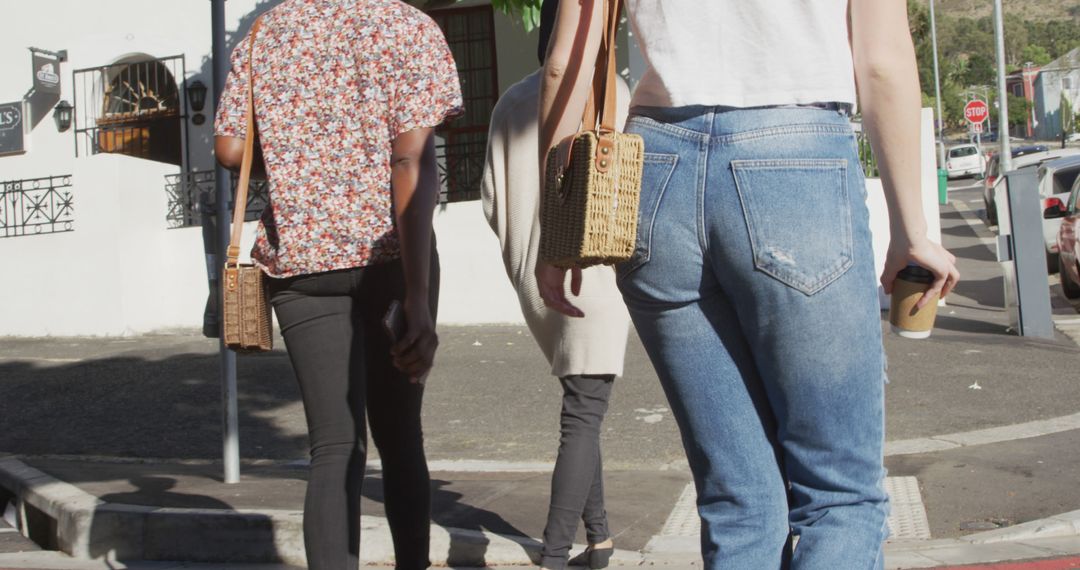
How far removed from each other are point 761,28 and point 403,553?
5.96ft

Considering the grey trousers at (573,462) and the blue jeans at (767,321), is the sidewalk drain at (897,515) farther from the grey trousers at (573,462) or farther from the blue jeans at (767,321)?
the blue jeans at (767,321)

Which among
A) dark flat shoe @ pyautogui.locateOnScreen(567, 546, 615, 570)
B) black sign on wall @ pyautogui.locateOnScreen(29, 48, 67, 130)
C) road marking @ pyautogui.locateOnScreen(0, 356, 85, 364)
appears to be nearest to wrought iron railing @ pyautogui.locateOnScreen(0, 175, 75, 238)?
black sign on wall @ pyautogui.locateOnScreen(29, 48, 67, 130)

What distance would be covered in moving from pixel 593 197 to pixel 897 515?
3.30 m

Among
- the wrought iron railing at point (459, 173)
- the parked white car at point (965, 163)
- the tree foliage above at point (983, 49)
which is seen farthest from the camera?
the tree foliage above at point (983, 49)

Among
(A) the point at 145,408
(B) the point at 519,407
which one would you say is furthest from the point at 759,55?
(A) the point at 145,408

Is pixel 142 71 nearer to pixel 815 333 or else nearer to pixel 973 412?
pixel 973 412

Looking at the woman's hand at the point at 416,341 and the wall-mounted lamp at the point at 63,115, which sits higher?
the wall-mounted lamp at the point at 63,115

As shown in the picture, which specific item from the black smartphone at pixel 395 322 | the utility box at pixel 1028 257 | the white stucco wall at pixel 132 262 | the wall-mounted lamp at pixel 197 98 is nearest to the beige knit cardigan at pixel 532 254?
the black smartphone at pixel 395 322

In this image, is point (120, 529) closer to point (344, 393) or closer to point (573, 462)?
point (573, 462)

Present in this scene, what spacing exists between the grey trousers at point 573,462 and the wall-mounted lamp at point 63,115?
43.5 feet

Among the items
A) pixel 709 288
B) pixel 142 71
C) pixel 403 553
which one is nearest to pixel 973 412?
pixel 403 553

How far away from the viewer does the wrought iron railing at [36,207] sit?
1361 cm

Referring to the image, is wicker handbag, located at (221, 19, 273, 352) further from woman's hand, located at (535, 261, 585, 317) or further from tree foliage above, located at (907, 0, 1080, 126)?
tree foliage above, located at (907, 0, 1080, 126)

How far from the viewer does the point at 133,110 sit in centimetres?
1616
